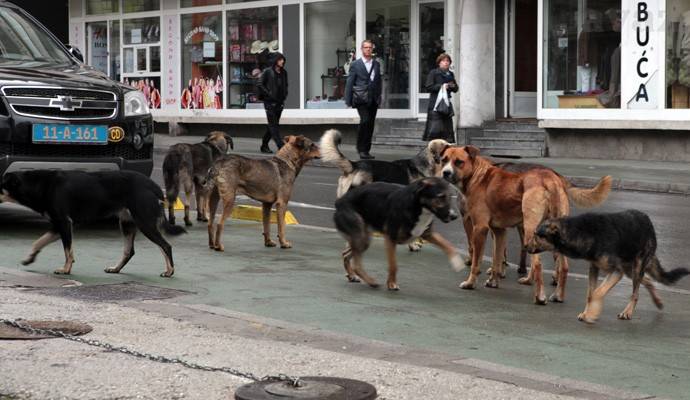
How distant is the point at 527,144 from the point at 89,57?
16812mm

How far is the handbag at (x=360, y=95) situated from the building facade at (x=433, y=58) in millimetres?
3585

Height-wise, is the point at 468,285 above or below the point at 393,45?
below

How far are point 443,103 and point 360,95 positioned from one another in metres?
1.67

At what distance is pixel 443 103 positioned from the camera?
74.6 ft

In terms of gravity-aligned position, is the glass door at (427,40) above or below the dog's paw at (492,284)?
above

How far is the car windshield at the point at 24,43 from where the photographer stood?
13.4m

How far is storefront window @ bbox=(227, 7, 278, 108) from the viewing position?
3138cm

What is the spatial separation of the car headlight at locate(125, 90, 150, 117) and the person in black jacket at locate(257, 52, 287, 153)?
12.5m

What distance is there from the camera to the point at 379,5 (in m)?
29.2

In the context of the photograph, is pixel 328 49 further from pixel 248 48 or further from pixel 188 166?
pixel 188 166

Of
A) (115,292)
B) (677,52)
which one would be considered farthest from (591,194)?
(677,52)

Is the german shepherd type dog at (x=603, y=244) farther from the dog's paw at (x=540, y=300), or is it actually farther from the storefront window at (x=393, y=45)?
the storefront window at (x=393, y=45)

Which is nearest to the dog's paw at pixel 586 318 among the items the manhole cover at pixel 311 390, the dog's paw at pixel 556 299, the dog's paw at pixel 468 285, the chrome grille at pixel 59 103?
the dog's paw at pixel 556 299

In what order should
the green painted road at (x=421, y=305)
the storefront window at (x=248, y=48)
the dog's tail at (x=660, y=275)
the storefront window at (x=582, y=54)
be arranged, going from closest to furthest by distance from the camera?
the green painted road at (x=421, y=305) < the dog's tail at (x=660, y=275) < the storefront window at (x=582, y=54) < the storefront window at (x=248, y=48)
